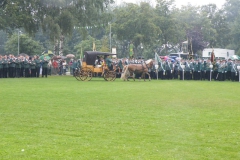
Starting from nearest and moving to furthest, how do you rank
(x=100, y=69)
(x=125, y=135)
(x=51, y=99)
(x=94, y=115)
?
(x=125, y=135), (x=94, y=115), (x=51, y=99), (x=100, y=69)

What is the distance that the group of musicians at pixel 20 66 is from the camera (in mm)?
32625

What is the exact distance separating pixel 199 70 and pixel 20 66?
13.4 meters

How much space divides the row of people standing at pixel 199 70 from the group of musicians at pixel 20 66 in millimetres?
8952

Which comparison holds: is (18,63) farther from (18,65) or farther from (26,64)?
(26,64)

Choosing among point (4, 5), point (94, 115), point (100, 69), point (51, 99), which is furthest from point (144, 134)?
point (4, 5)

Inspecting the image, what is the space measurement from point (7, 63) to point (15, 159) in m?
26.4

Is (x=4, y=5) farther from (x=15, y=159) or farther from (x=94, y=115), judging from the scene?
(x=15, y=159)

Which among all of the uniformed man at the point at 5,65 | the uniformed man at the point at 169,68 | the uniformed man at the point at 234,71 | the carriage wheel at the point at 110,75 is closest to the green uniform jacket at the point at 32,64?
the uniformed man at the point at 5,65

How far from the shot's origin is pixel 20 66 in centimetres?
3359

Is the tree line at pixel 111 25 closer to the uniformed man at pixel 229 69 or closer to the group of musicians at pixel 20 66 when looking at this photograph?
the group of musicians at pixel 20 66

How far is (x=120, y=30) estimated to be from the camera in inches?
2092

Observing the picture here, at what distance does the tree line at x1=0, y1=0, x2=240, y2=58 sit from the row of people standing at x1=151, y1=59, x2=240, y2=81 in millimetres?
8730

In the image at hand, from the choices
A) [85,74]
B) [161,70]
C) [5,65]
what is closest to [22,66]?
[5,65]

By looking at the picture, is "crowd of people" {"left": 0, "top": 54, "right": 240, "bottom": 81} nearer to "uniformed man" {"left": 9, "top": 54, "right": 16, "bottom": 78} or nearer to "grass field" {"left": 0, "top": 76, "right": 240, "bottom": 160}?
"uniformed man" {"left": 9, "top": 54, "right": 16, "bottom": 78}
